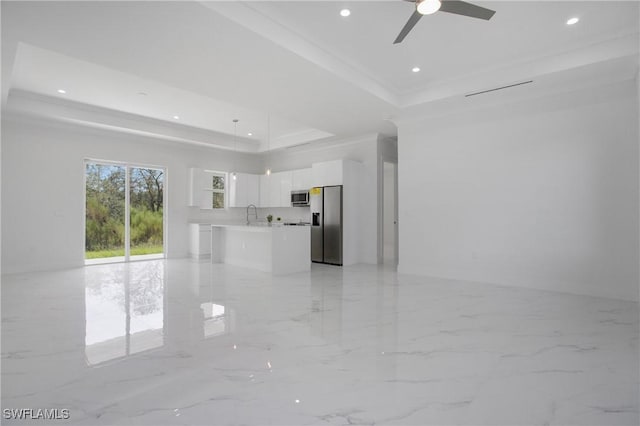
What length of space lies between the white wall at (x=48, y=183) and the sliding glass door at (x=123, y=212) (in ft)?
0.77

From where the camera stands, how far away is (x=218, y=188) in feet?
29.2

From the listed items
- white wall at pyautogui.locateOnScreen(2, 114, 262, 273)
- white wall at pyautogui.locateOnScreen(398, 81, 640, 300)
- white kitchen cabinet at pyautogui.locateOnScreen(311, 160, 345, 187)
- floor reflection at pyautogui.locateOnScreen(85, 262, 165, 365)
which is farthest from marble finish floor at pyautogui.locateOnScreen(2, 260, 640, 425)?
white kitchen cabinet at pyautogui.locateOnScreen(311, 160, 345, 187)

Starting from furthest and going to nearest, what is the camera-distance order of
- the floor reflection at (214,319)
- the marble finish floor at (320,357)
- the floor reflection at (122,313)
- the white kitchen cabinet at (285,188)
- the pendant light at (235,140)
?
the white kitchen cabinet at (285,188), the pendant light at (235,140), the floor reflection at (214,319), the floor reflection at (122,313), the marble finish floor at (320,357)

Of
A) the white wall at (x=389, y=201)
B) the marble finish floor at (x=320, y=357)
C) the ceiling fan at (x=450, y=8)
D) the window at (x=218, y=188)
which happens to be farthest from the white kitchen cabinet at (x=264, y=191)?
the ceiling fan at (x=450, y=8)

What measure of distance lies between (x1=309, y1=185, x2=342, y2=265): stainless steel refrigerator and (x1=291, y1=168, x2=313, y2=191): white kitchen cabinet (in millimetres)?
520

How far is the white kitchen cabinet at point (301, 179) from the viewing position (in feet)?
25.8

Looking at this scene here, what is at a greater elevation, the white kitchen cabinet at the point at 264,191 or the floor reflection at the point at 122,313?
the white kitchen cabinet at the point at 264,191

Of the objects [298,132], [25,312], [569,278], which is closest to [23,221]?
[25,312]

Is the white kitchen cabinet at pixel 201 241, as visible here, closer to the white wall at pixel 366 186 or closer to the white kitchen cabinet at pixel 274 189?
the white kitchen cabinet at pixel 274 189

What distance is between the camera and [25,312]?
3.51 m

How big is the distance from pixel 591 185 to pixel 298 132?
5709 mm

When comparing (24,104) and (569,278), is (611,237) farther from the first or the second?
(24,104)

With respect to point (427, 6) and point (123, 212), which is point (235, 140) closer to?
point (123, 212)

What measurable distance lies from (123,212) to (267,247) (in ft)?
11.9
